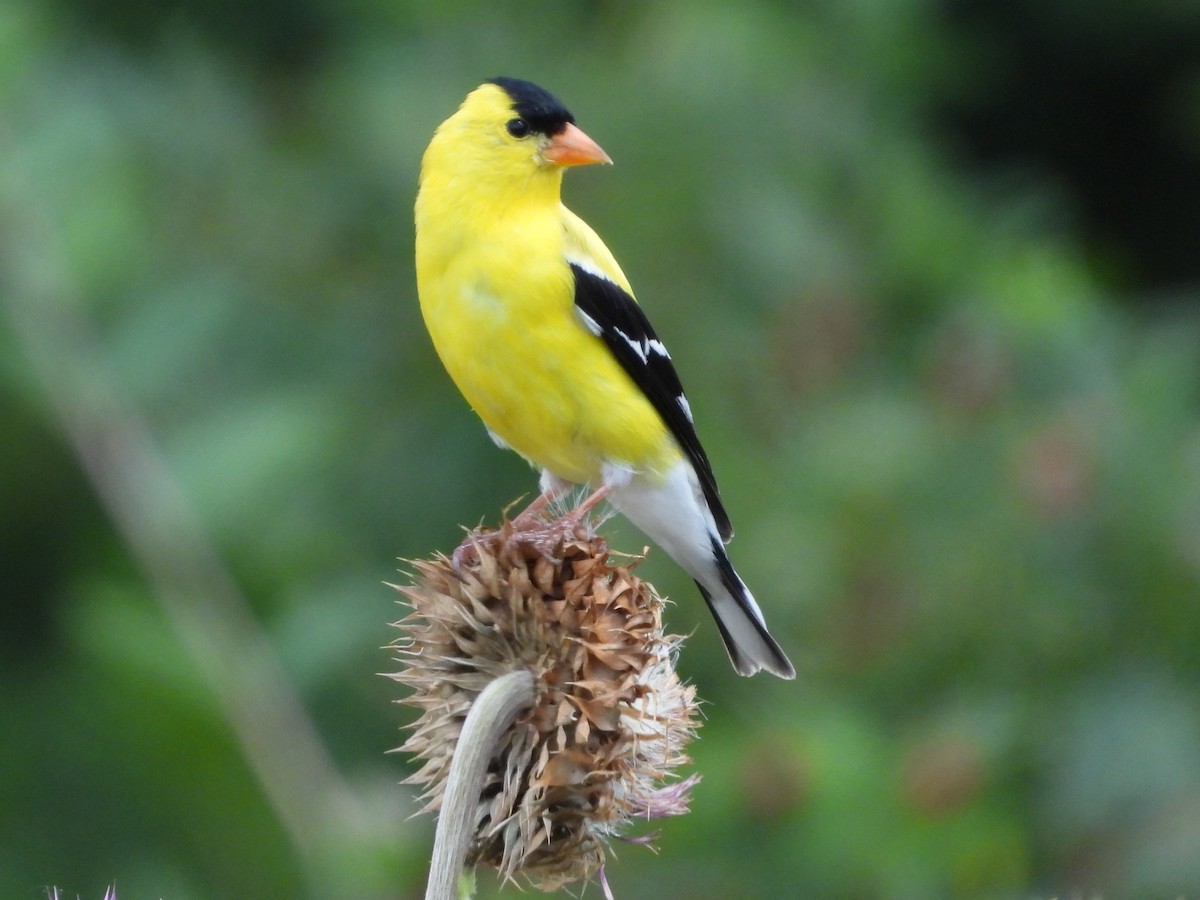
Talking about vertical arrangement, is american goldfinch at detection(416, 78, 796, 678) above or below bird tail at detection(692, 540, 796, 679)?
above

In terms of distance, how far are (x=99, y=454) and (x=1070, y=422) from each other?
2388 millimetres

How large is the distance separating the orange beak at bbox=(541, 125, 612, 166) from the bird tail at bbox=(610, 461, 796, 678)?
0.58 m

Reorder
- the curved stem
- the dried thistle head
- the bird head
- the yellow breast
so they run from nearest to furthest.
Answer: the curved stem → the dried thistle head → the yellow breast → the bird head

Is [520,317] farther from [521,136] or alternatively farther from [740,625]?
[740,625]

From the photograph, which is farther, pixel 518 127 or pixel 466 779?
pixel 518 127

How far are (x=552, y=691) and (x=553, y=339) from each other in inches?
33.5

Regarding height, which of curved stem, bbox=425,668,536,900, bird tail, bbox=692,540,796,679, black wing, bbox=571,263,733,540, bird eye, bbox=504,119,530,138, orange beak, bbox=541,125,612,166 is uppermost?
bird eye, bbox=504,119,530,138

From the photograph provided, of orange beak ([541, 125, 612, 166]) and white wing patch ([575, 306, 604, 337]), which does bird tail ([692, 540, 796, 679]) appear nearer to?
white wing patch ([575, 306, 604, 337])

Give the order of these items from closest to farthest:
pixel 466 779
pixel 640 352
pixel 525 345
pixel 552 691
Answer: pixel 466 779 → pixel 552 691 → pixel 525 345 → pixel 640 352

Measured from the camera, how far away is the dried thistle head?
179cm

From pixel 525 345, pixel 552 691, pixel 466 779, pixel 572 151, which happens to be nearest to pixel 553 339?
pixel 525 345

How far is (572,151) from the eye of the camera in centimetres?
276

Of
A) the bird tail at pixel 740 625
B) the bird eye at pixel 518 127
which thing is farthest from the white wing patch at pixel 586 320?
the bird tail at pixel 740 625

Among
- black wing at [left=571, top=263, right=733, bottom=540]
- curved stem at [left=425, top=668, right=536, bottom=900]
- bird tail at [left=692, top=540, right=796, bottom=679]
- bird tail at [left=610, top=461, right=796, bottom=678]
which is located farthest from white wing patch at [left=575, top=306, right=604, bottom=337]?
curved stem at [left=425, top=668, right=536, bottom=900]
